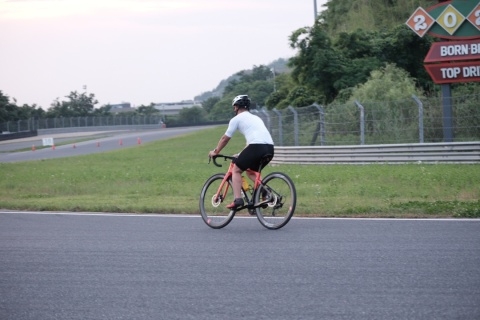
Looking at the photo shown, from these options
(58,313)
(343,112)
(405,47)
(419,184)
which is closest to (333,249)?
(58,313)

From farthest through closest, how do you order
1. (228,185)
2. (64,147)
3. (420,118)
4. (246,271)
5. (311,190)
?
(64,147) < (420,118) < (311,190) < (228,185) < (246,271)

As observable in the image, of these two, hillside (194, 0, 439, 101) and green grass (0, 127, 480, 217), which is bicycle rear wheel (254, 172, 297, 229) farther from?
hillside (194, 0, 439, 101)

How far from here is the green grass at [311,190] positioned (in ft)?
41.8

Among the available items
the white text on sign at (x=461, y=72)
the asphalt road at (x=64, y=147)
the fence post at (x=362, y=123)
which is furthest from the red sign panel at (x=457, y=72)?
the asphalt road at (x=64, y=147)

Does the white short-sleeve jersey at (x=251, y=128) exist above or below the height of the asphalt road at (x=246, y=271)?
above

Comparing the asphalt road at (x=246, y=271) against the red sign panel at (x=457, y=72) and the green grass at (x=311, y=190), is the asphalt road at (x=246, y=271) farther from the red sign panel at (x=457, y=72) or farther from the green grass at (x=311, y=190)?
the red sign panel at (x=457, y=72)

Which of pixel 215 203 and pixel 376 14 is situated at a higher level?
pixel 376 14

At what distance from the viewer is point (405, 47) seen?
126 ft

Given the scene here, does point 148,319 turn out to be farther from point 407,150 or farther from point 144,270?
point 407,150

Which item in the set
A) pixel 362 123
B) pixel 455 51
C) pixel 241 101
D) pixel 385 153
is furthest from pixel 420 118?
pixel 241 101

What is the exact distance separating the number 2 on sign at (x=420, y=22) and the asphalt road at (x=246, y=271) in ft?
51.4

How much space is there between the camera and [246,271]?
25.3ft

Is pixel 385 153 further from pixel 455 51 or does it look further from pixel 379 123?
pixel 455 51

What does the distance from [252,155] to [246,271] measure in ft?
10.7
